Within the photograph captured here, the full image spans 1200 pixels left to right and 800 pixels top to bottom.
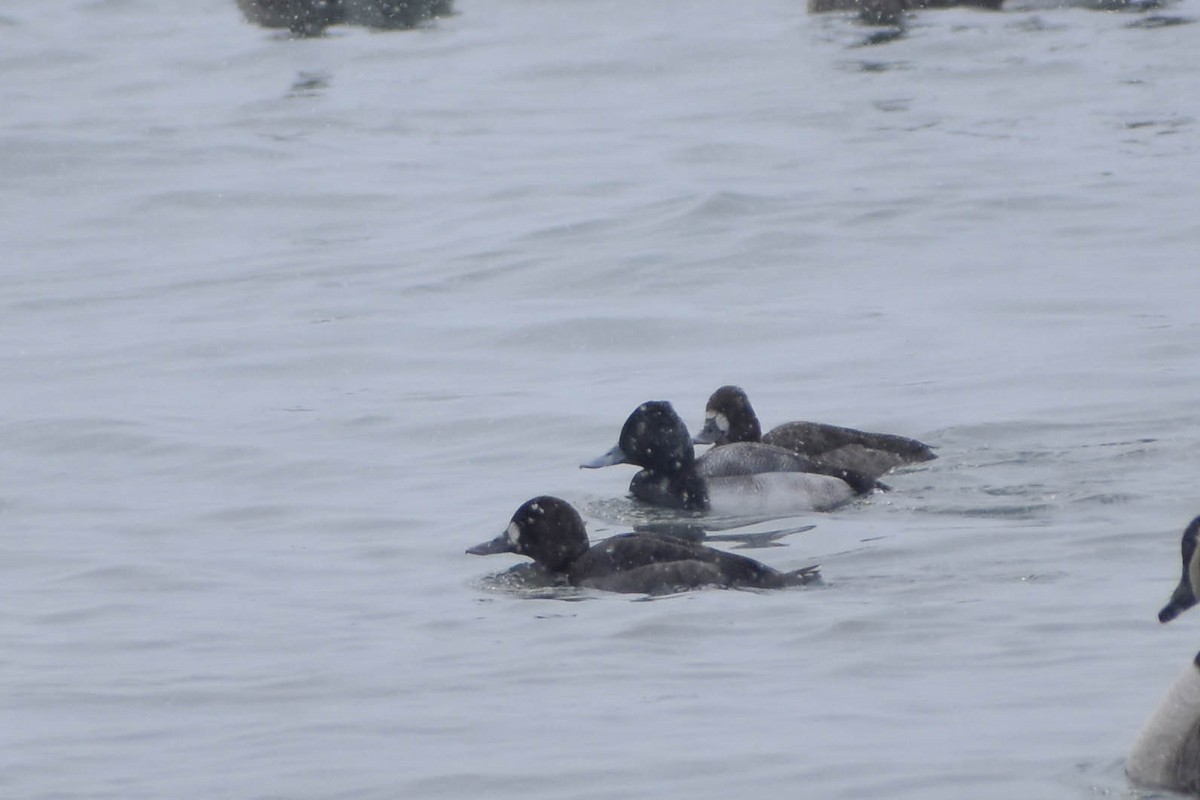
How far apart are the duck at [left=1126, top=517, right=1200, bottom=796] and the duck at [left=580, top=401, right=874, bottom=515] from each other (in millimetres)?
4924

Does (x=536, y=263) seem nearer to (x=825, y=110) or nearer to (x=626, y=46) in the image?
(x=825, y=110)

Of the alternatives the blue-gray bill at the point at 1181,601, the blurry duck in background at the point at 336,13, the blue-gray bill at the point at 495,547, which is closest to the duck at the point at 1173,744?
the blue-gray bill at the point at 1181,601

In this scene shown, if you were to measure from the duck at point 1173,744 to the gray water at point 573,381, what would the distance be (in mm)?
178

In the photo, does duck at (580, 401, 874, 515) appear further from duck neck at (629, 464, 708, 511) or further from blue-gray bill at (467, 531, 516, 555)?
blue-gray bill at (467, 531, 516, 555)

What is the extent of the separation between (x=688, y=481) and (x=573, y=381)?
2.67 metres

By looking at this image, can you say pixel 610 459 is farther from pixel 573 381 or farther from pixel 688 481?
pixel 573 381

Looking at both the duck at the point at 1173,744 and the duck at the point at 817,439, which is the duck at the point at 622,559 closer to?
the duck at the point at 817,439

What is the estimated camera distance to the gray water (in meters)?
7.87

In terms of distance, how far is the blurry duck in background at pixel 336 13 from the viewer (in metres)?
30.8

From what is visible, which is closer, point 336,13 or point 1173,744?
point 1173,744

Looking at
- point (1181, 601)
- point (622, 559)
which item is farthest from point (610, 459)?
point (1181, 601)

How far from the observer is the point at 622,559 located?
10.2 metres

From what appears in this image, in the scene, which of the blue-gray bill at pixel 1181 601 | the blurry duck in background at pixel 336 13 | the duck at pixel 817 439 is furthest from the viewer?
the blurry duck in background at pixel 336 13

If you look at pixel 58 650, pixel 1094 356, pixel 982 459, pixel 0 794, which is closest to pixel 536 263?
pixel 1094 356
